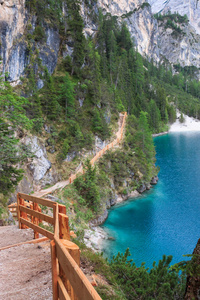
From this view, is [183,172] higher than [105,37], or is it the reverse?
[105,37]

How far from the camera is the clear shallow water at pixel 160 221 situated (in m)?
16.2

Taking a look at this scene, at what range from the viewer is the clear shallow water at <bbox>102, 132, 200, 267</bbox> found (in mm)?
16156

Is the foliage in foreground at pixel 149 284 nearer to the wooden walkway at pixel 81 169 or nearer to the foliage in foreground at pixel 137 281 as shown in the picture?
the foliage in foreground at pixel 137 281

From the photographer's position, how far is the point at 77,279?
1.42m

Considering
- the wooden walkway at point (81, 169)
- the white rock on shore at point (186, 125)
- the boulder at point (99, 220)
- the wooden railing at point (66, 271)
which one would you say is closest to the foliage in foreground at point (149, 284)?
the wooden railing at point (66, 271)

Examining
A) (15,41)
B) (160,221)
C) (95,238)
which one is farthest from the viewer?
(15,41)

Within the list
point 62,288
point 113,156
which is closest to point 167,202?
point 113,156

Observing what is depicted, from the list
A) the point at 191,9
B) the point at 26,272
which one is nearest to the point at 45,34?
the point at 26,272

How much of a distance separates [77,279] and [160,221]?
21394 mm

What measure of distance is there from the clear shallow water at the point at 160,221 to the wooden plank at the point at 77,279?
48.5 feet

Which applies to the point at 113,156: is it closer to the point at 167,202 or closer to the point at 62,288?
the point at 167,202

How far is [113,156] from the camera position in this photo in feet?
93.3

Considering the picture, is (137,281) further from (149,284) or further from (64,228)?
(64,228)

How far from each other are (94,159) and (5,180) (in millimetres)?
16231
